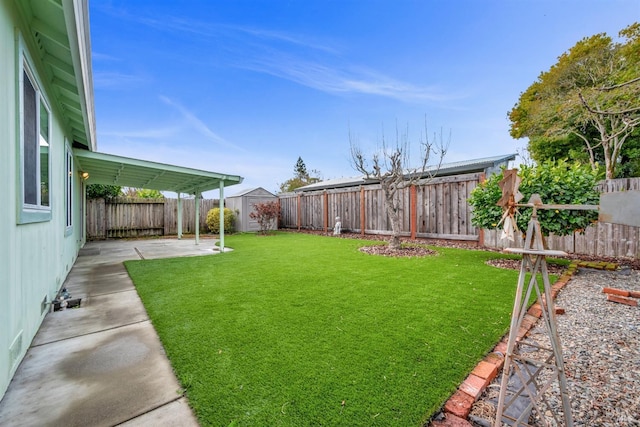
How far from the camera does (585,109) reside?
28.6 feet

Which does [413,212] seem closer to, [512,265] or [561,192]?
[512,265]

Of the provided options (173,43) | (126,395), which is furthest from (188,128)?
(126,395)

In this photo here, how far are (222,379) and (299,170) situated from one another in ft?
148

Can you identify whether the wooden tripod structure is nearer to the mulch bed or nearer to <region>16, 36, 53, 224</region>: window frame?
the mulch bed

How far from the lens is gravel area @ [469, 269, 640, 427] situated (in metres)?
1.56

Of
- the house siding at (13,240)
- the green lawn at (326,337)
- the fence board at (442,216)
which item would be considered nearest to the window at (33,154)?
the house siding at (13,240)

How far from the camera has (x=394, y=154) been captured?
718 cm

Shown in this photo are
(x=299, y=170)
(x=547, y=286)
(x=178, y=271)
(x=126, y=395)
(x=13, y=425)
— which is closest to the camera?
(x=547, y=286)

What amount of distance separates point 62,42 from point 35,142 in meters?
1.00


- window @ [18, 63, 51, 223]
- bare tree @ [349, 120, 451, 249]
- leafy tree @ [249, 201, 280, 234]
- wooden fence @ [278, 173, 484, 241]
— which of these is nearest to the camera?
window @ [18, 63, 51, 223]

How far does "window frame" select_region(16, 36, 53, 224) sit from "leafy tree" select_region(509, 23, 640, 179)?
10.0 meters

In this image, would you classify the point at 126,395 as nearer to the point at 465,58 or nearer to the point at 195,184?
the point at 195,184

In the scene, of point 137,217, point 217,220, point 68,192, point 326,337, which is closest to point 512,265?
point 326,337

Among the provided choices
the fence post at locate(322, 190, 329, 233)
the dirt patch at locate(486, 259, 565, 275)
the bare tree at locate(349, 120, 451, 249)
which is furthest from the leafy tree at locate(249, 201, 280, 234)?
the dirt patch at locate(486, 259, 565, 275)
